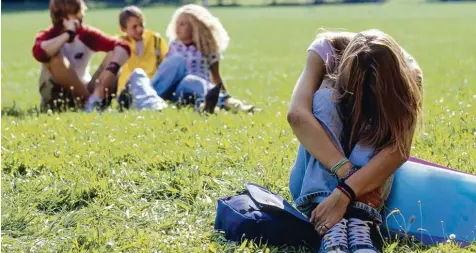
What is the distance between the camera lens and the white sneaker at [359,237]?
3843 millimetres

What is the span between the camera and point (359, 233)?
3.93 metres

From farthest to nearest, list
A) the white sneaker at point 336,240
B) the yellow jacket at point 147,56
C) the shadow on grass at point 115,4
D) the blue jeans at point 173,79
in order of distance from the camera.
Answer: the shadow on grass at point 115,4 < the yellow jacket at point 147,56 < the blue jeans at point 173,79 < the white sneaker at point 336,240

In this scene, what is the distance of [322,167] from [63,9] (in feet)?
17.0

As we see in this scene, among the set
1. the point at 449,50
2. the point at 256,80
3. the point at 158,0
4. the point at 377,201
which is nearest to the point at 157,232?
the point at 377,201

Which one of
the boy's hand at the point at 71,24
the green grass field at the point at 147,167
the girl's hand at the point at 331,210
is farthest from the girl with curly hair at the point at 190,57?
the girl's hand at the point at 331,210

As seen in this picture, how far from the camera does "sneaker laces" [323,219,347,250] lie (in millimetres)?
3854

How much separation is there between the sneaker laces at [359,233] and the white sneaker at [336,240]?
32 mm

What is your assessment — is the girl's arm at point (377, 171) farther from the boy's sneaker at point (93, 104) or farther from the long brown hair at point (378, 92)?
the boy's sneaker at point (93, 104)

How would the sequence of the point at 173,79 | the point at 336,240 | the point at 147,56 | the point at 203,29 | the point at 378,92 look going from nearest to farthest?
the point at 336,240
the point at 378,92
the point at 173,79
the point at 203,29
the point at 147,56

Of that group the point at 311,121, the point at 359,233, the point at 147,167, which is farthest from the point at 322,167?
the point at 147,167

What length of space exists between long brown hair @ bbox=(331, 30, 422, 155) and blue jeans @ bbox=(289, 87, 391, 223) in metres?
0.05

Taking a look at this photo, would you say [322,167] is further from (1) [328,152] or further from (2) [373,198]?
(2) [373,198]

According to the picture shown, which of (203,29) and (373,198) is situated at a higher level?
(373,198)

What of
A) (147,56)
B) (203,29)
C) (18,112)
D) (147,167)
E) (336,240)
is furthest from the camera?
(147,56)
